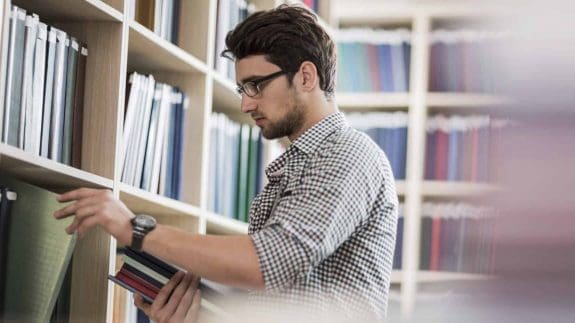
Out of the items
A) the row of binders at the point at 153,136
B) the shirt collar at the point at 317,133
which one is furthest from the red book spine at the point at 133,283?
the row of binders at the point at 153,136

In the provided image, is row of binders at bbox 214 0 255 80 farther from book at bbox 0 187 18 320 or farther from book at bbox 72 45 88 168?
book at bbox 0 187 18 320

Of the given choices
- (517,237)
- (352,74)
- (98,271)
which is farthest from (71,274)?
(352,74)

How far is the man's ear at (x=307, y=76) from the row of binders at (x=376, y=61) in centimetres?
189

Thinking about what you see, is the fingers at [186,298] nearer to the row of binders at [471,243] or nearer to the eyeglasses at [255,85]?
the eyeglasses at [255,85]

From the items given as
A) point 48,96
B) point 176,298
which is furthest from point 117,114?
point 176,298

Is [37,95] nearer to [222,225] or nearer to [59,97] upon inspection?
[59,97]

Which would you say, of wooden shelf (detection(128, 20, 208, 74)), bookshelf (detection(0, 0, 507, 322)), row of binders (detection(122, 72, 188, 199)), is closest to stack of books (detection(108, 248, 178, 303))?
bookshelf (detection(0, 0, 507, 322))

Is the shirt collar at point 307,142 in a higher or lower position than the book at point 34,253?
higher

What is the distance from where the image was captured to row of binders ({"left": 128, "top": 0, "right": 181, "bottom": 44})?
2204 mm

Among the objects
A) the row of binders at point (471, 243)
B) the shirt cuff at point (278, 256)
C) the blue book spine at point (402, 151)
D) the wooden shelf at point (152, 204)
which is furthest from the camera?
the blue book spine at point (402, 151)

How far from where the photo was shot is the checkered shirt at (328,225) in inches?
53.1

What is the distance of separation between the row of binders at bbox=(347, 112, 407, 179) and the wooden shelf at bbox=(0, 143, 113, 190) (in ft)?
5.88

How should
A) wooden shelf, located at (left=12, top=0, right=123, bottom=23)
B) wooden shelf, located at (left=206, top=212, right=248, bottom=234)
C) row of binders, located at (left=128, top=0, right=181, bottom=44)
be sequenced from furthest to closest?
wooden shelf, located at (left=206, top=212, right=248, bottom=234) < row of binders, located at (left=128, top=0, right=181, bottom=44) < wooden shelf, located at (left=12, top=0, right=123, bottom=23)

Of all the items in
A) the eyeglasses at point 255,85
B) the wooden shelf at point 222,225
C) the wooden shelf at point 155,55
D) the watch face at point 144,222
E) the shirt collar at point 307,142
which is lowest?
the wooden shelf at point 222,225
